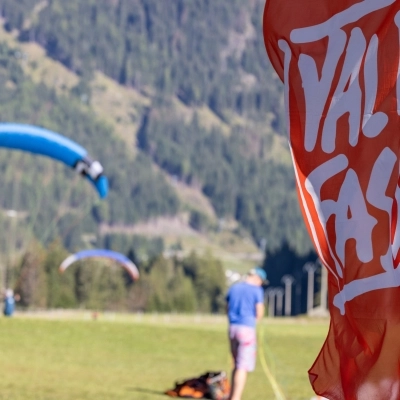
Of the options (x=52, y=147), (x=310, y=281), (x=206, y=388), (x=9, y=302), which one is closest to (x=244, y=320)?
(x=206, y=388)

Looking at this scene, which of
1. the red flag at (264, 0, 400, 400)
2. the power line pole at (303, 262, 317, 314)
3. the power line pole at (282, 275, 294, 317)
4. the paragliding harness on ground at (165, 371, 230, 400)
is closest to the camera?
the red flag at (264, 0, 400, 400)

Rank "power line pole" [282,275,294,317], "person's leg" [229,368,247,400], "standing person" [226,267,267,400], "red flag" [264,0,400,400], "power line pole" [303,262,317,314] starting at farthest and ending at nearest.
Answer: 1. "power line pole" [282,275,294,317]
2. "power line pole" [303,262,317,314]
3. "standing person" [226,267,267,400]
4. "person's leg" [229,368,247,400]
5. "red flag" [264,0,400,400]

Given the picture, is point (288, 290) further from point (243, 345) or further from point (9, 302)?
point (243, 345)

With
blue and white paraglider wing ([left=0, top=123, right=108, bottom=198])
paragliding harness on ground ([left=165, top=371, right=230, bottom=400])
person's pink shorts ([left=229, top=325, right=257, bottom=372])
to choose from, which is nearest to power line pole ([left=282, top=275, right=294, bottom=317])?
blue and white paraglider wing ([left=0, top=123, right=108, bottom=198])

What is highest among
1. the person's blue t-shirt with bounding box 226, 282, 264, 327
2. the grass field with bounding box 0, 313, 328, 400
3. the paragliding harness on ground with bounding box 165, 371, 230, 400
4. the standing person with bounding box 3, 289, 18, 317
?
the person's blue t-shirt with bounding box 226, 282, 264, 327

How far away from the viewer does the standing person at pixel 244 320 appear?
516 inches

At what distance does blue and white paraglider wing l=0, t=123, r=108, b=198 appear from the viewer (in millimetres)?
16688

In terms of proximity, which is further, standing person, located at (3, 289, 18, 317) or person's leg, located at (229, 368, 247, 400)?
standing person, located at (3, 289, 18, 317)

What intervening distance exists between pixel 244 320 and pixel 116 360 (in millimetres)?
11996

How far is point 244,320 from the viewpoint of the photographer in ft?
43.8

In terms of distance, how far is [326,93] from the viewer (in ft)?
22.9

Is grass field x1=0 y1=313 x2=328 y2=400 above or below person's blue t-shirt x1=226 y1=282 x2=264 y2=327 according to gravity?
below

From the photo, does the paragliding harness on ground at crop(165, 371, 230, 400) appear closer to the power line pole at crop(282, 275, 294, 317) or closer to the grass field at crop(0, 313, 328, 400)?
the grass field at crop(0, 313, 328, 400)

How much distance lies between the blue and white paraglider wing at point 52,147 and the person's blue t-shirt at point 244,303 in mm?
4557
